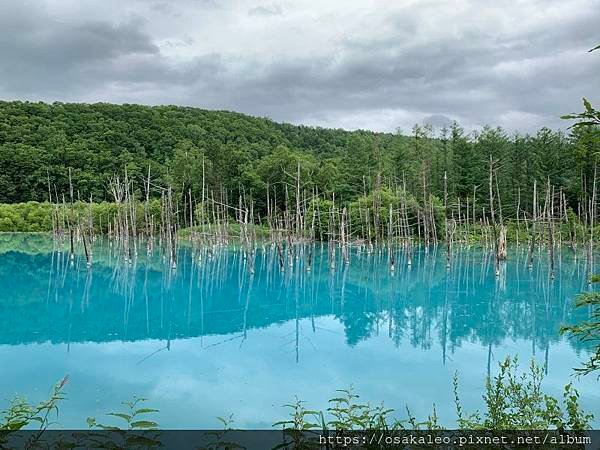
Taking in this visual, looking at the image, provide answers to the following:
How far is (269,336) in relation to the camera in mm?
14094

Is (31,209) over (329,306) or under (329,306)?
over

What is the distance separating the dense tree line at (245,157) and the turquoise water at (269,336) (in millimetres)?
14387

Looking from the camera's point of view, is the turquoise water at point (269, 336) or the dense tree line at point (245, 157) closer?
the turquoise water at point (269, 336)

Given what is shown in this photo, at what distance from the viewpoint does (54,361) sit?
11.1 metres

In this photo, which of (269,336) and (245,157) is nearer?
(269,336)

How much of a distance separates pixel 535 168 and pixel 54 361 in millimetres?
48227

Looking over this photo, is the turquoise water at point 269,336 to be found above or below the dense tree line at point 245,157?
below

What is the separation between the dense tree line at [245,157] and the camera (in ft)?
166

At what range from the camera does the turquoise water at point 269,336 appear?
8.97 m

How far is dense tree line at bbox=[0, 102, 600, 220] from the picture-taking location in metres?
50.5

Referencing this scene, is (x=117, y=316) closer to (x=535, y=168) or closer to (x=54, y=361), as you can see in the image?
(x=54, y=361)

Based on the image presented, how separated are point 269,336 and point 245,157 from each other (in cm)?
4281

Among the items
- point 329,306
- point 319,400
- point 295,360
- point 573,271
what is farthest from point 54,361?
point 573,271

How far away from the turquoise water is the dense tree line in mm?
14387
